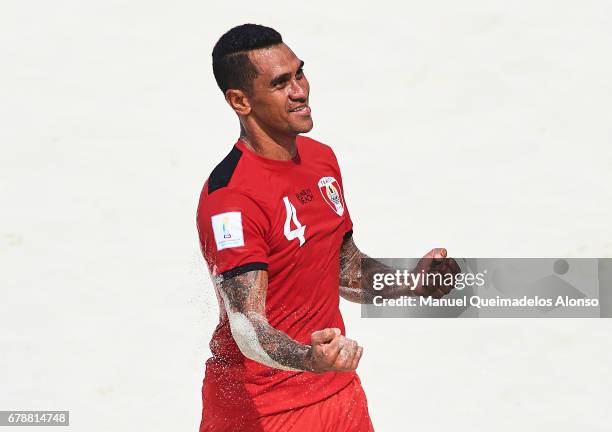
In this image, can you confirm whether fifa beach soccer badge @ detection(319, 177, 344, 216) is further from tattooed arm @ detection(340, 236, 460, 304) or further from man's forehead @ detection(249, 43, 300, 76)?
man's forehead @ detection(249, 43, 300, 76)

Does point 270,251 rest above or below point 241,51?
below

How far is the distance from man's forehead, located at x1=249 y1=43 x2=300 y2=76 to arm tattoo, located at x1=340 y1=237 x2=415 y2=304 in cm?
92

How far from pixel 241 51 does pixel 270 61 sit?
0.12 metres

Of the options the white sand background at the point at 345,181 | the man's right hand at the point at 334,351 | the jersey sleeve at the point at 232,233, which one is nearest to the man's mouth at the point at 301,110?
the jersey sleeve at the point at 232,233

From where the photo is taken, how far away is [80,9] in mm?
12102

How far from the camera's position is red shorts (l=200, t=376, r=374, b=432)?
6.15 metres

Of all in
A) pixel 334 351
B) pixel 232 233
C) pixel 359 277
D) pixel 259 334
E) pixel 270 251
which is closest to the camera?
pixel 334 351

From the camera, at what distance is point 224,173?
19.7ft

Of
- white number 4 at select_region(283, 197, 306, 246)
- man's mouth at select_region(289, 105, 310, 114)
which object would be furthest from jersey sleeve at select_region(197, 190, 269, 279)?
man's mouth at select_region(289, 105, 310, 114)

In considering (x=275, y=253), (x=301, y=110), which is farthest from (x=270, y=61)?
(x=275, y=253)

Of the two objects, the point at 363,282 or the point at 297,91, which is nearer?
the point at 297,91

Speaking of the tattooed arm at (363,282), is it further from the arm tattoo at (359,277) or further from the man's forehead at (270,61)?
the man's forehead at (270,61)

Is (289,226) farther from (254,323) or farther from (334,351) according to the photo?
(334,351)

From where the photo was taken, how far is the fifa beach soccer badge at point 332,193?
20.6ft
